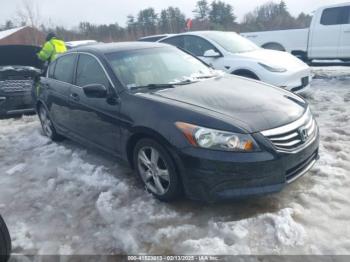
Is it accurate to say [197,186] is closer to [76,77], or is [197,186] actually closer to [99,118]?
[99,118]

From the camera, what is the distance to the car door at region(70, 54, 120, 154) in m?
3.76

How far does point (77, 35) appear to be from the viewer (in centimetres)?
4100

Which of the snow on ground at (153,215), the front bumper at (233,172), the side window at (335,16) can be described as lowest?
the snow on ground at (153,215)

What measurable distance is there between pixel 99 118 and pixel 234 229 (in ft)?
6.71

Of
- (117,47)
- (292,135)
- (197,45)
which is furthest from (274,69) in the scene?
(292,135)

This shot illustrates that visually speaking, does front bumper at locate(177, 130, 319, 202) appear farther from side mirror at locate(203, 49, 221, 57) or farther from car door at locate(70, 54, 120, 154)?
side mirror at locate(203, 49, 221, 57)

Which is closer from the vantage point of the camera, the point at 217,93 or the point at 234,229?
the point at 234,229

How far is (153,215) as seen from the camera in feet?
10.8

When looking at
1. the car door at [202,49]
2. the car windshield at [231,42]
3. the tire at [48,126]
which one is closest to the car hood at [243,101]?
the tire at [48,126]

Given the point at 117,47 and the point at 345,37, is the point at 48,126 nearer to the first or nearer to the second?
the point at 117,47

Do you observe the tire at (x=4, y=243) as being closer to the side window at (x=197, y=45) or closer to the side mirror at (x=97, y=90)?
the side mirror at (x=97, y=90)

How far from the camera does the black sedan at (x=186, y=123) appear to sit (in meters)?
2.92

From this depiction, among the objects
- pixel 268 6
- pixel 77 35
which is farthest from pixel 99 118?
pixel 268 6

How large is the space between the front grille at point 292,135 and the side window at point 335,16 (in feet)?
24.0
